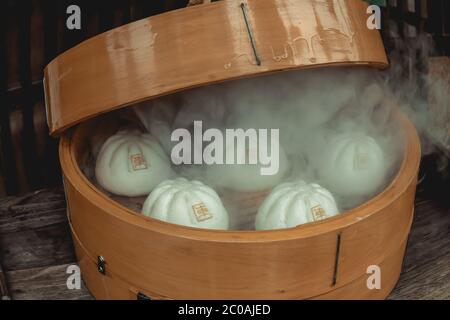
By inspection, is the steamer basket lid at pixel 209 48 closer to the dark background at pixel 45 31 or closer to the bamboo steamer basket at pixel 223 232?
the bamboo steamer basket at pixel 223 232

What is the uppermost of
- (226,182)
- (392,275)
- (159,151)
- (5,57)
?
(5,57)

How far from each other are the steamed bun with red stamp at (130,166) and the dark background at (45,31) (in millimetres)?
531

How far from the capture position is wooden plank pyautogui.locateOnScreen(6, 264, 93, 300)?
1.69 meters

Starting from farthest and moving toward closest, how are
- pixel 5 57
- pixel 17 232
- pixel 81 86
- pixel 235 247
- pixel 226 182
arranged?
pixel 5 57
pixel 17 232
pixel 226 182
pixel 81 86
pixel 235 247

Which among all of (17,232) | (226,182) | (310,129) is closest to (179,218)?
(226,182)

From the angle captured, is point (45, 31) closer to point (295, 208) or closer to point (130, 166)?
point (130, 166)

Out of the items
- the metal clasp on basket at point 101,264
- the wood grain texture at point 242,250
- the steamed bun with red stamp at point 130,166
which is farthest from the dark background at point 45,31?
the metal clasp on basket at point 101,264

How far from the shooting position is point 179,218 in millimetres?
1490

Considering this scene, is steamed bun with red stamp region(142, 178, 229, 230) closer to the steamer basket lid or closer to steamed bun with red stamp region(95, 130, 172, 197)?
steamed bun with red stamp region(95, 130, 172, 197)

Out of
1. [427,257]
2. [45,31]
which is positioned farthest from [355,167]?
[45,31]

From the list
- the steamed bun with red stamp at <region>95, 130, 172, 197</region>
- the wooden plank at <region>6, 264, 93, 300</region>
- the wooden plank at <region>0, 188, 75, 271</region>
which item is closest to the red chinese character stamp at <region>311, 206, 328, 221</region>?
the steamed bun with red stamp at <region>95, 130, 172, 197</region>

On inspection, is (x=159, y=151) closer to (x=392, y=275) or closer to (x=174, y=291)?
(x=174, y=291)

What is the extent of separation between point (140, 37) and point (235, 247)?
21.6 inches

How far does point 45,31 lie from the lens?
6.79 feet
